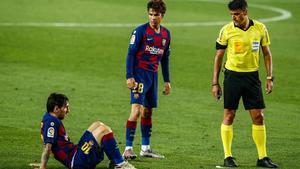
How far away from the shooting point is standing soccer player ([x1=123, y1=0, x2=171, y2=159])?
49.0ft

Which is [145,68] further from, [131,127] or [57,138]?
[57,138]

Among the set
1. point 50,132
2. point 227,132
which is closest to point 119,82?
point 227,132

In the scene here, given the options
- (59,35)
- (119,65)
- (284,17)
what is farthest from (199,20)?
(119,65)

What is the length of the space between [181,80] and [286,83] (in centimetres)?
248

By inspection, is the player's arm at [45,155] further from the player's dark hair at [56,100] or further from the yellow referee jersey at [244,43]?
the yellow referee jersey at [244,43]

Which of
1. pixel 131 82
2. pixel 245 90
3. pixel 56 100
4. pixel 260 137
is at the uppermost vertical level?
pixel 131 82

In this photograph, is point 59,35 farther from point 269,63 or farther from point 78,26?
point 269,63

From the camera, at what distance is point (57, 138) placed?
13273 mm

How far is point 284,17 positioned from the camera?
35406 mm

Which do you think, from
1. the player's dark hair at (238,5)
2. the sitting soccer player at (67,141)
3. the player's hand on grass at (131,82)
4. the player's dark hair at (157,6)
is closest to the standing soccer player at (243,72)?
the player's dark hair at (238,5)

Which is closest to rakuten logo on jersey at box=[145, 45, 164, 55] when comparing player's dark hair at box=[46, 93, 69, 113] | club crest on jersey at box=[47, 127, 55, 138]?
player's dark hair at box=[46, 93, 69, 113]

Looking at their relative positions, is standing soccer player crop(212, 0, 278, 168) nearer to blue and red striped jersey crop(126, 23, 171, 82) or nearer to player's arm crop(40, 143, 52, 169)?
blue and red striped jersey crop(126, 23, 171, 82)

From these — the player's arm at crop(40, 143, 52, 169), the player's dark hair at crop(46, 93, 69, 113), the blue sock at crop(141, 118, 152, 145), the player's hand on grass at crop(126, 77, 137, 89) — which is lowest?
the player's arm at crop(40, 143, 52, 169)

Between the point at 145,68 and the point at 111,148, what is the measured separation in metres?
2.09
